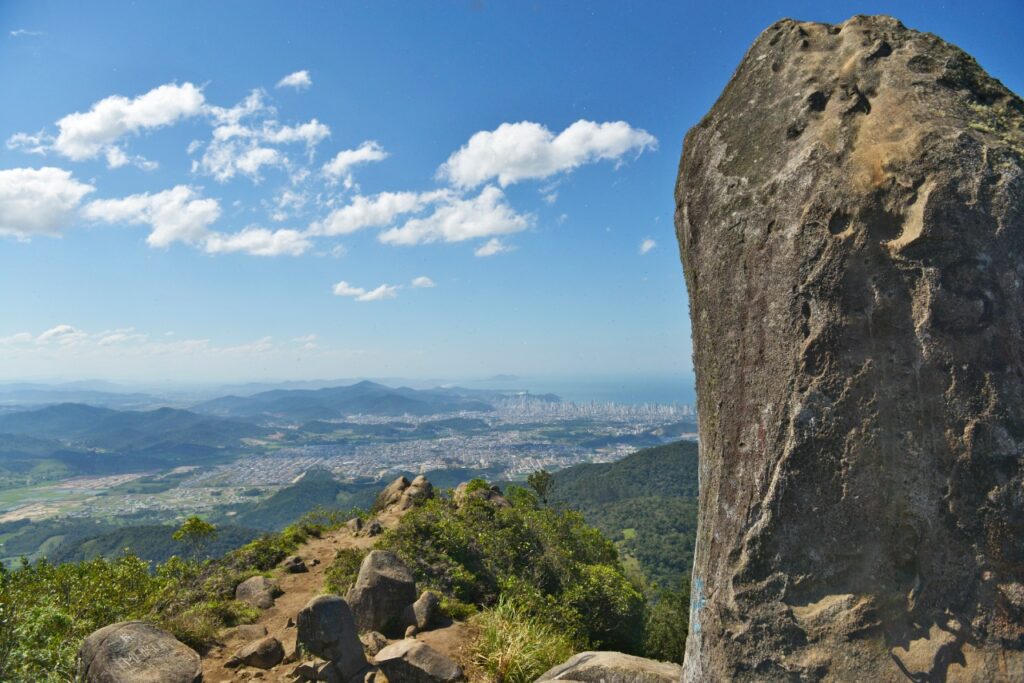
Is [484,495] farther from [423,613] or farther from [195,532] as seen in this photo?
[423,613]

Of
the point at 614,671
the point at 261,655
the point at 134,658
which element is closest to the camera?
the point at 614,671

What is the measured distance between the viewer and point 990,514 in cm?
475

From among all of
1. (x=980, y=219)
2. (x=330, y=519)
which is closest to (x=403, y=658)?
(x=980, y=219)

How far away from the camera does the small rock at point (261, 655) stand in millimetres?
10844

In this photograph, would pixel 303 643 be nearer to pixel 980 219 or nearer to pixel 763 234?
pixel 763 234

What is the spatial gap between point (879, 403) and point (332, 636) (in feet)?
31.2

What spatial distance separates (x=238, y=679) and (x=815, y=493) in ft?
35.1

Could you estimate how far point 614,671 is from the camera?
24.2 ft

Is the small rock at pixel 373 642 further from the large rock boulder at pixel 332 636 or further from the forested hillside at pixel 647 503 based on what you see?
the forested hillside at pixel 647 503

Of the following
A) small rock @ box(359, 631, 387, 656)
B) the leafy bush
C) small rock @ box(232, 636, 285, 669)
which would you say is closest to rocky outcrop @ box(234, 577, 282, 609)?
small rock @ box(232, 636, 285, 669)

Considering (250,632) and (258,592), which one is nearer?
(250,632)

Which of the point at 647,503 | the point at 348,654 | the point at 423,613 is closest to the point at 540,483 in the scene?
the point at 423,613

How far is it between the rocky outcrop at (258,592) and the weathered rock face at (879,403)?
14.1 metres

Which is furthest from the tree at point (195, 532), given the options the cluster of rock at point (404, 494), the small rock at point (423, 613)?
the small rock at point (423, 613)
